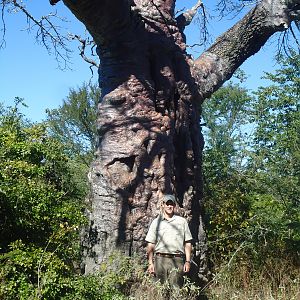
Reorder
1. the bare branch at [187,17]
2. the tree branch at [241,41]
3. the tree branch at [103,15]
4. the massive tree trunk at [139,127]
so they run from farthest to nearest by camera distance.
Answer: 1. the bare branch at [187,17]
2. the tree branch at [241,41]
3. the massive tree trunk at [139,127]
4. the tree branch at [103,15]

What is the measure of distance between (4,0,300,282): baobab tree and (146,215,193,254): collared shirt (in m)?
0.80

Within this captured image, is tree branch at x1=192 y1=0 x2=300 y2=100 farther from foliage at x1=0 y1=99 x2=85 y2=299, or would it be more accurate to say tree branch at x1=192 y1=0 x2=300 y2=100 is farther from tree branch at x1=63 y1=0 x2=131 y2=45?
foliage at x1=0 y1=99 x2=85 y2=299

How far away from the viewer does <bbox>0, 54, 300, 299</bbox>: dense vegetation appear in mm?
4996

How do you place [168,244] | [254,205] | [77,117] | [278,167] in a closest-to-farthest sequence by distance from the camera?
1. [168,244]
2. [254,205]
3. [278,167]
4. [77,117]

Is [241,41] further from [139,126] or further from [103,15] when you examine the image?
[103,15]

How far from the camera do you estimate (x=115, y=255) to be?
20.3ft

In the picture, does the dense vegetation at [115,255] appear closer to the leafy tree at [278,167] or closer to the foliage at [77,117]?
the leafy tree at [278,167]

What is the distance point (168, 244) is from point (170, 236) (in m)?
0.08

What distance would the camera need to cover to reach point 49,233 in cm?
576

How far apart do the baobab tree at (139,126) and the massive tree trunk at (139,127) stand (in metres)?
0.01

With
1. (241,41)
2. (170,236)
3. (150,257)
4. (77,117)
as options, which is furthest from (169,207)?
(77,117)

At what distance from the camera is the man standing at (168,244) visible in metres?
5.60

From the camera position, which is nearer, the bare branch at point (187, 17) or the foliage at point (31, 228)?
the foliage at point (31, 228)

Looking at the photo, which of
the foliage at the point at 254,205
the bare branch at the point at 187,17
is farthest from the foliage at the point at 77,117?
the bare branch at the point at 187,17
